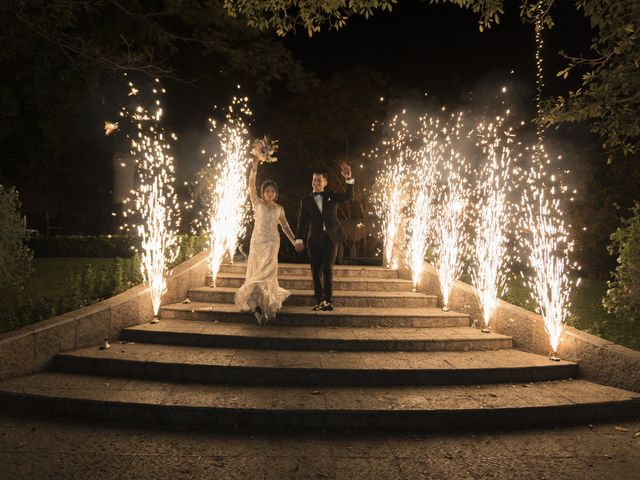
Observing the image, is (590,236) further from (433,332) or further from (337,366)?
(337,366)

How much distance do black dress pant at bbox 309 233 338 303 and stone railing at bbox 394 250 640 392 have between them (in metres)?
2.46

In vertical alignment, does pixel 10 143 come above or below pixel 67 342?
above

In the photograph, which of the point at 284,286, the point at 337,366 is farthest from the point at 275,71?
the point at 337,366

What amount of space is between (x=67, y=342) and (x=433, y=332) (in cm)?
→ 524

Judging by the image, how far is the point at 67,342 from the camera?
6375 mm

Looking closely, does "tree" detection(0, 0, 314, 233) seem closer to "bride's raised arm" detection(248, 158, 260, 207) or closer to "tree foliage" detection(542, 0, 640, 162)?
"bride's raised arm" detection(248, 158, 260, 207)

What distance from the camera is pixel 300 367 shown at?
5.84m

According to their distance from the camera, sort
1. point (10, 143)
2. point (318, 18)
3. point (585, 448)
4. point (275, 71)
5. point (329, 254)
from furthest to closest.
A: point (10, 143), point (275, 71), point (329, 254), point (318, 18), point (585, 448)

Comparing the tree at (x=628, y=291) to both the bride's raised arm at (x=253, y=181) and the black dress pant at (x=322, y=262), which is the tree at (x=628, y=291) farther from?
the bride's raised arm at (x=253, y=181)

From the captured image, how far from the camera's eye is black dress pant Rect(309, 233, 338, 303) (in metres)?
8.29

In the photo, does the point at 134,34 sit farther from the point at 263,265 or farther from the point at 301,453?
the point at 301,453

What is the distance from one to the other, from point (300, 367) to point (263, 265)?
2546mm

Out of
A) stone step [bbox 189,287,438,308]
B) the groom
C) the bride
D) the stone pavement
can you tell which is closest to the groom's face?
the groom

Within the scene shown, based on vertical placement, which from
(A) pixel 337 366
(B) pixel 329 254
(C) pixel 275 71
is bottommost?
(A) pixel 337 366
